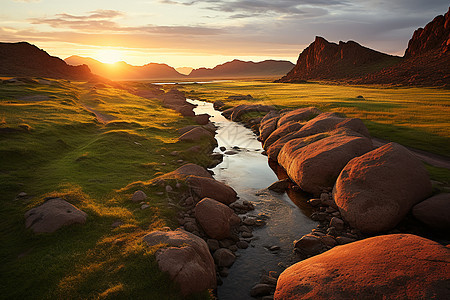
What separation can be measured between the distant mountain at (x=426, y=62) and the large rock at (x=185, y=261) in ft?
A: 313

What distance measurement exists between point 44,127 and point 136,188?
16.7 m

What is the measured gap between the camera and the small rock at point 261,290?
392 inches

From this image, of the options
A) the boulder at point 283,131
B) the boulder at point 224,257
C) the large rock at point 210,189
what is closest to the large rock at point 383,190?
the large rock at point 210,189

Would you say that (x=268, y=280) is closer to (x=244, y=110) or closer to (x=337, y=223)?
(x=337, y=223)

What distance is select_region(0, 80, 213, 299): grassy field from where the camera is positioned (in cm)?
870

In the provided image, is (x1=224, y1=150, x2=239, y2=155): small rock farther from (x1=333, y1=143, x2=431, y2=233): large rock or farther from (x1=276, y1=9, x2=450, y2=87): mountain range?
(x1=276, y1=9, x2=450, y2=87): mountain range

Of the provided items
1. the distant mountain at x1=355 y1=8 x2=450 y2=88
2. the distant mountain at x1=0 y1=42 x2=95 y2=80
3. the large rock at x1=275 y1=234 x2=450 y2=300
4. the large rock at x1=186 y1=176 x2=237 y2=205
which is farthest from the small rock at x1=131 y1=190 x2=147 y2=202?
the distant mountain at x1=0 y1=42 x2=95 y2=80

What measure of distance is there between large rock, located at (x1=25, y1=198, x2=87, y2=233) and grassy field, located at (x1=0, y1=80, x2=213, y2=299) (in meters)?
0.32

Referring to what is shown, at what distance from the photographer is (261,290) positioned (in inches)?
392

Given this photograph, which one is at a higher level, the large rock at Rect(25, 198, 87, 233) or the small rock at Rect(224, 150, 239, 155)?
the large rock at Rect(25, 198, 87, 233)

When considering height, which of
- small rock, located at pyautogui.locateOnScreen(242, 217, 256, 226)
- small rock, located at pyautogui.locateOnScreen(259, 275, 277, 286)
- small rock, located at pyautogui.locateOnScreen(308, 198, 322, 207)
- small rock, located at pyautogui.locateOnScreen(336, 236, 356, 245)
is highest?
small rock, located at pyautogui.locateOnScreen(308, 198, 322, 207)

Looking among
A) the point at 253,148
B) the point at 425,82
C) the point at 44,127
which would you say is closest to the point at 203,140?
the point at 253,148

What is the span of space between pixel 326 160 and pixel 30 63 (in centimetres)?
15235

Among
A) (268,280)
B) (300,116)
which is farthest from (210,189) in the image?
(300,116)
